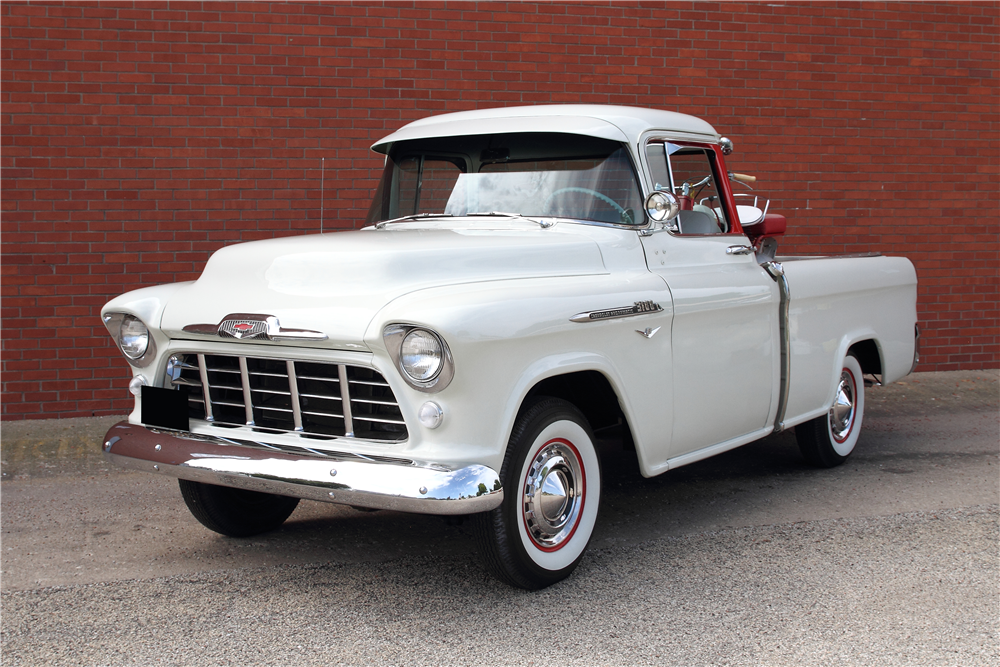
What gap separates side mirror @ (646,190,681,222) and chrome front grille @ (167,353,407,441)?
61.8 inches

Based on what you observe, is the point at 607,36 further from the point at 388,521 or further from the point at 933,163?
the point at 388,521

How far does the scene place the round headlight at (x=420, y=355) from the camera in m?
3.12

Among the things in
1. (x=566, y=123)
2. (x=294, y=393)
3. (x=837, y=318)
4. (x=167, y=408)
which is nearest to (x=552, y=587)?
(x=294, y=393)

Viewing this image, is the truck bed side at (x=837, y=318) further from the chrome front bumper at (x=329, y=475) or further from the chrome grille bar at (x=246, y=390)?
the chrome grille bar at (x=246, y=390)

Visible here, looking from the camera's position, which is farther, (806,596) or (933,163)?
(933,163)

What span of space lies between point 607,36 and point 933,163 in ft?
11.4

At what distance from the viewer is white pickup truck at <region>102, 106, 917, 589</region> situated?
317 cm

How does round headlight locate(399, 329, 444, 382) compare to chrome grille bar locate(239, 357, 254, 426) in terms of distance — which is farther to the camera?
chrome grille bar locate(239, 357, 254, 426)

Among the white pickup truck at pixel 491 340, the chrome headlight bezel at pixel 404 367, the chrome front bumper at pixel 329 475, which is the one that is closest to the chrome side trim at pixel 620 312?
the white pickup truck at pixel 491 340

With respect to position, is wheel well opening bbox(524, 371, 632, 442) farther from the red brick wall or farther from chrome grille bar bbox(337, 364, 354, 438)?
the red brick wall

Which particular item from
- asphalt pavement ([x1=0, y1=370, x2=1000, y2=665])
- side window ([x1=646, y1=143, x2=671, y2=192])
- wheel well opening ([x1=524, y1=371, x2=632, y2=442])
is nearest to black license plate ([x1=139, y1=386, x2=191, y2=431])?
asphalt pavement ([x1=0, y1=370, x2=1000, y2=665])

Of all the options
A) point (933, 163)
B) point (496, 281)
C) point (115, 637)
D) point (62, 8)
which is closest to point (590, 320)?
point (496, 281)

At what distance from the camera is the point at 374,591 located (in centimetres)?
365

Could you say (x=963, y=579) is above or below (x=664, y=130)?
below
